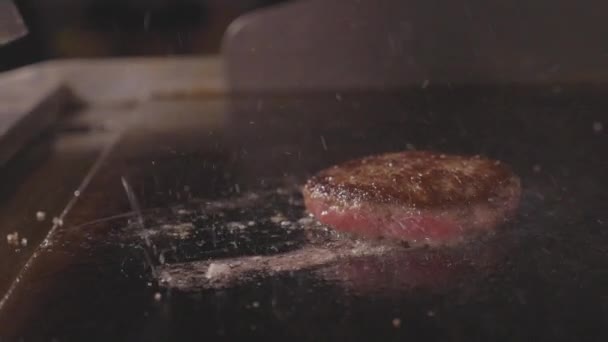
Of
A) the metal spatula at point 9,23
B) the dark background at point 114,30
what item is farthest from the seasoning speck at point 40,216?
the dark background at point 114,30

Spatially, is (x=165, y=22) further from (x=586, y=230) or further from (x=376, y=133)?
(x=586, y=230)

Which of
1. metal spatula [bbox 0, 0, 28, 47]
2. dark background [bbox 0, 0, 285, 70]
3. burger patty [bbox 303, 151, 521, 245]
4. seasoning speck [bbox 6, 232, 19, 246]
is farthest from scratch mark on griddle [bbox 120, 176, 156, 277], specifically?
dark background [bbox 0, 0, 285, 70]

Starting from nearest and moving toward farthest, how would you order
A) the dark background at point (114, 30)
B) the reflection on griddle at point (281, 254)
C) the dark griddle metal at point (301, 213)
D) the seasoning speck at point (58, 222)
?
1. the dark griddle metal at point (301, 213)
2. the reflection on griddle at point (281, 254)
3. the seasoning speck at point (58, 222)
4. the dark background at point (114, 30)

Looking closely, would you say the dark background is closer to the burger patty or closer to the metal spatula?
the metal spatula

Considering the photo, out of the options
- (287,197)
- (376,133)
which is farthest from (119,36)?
(287,197)

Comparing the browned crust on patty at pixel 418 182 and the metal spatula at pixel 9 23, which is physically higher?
the metal spatula at pixel 9 23

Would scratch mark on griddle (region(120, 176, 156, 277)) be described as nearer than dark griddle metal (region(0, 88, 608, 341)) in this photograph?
No

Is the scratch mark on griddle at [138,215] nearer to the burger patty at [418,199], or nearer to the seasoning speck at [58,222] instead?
the seasoning speck at [58,222]
